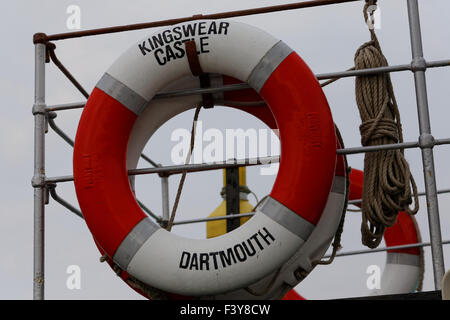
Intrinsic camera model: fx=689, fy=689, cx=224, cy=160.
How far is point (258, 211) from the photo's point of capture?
7.19ft

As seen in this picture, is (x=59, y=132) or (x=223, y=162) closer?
(x=223, y=162)

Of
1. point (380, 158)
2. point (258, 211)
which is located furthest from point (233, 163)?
point (380, 158)

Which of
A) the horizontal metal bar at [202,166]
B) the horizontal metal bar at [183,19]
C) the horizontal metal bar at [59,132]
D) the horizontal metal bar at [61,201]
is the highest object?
the horizontal metal bar at [183,19]

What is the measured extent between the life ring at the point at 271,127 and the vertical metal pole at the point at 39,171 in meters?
0.32

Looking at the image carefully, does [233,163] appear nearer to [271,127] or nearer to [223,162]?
[223,162]

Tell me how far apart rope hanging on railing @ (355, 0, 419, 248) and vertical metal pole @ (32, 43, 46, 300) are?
1115 mm

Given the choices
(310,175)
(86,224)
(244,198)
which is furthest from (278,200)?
(244,198)

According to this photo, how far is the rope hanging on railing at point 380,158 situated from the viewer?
7.43 feet

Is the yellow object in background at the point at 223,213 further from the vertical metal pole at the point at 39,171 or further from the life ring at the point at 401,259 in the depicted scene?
the vertical metal pole at the point at 39,171

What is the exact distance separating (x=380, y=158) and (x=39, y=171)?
3.92 ft

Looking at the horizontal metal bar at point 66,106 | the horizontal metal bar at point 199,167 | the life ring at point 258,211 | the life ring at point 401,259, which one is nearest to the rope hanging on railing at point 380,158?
the life ring at point 258,211

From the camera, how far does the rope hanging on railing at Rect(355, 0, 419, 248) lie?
2.27 metres

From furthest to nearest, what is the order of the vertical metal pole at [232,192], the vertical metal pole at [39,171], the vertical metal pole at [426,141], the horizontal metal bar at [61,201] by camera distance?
1. the vertical metal pole at [232,192]
2. the horizontal metal bar at [61,201]
3. the vertical metal pole at [39,171]
4. the vertical metal pole at [426,141]
